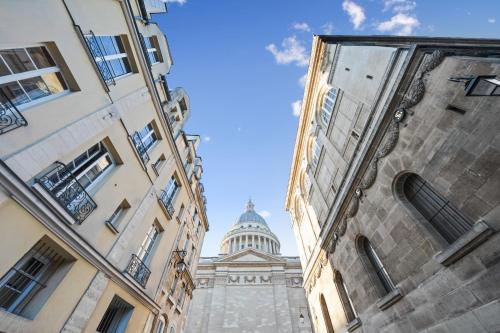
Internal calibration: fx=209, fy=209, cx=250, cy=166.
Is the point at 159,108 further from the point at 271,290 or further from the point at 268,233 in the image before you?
the point at 268,233

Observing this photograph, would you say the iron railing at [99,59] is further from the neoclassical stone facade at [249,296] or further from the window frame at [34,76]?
the neoclassical stone facade at [249,296]

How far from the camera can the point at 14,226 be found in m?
4.36

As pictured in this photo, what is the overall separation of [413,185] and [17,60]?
11.6m

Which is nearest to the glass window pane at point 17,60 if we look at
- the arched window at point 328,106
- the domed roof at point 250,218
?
the arched window at point 328,106

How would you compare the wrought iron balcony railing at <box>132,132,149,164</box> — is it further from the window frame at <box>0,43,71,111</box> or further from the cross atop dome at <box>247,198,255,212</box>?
the cross atop dome at <box>247,198,255,212</box>

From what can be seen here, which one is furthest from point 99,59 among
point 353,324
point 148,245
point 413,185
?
point 353,324

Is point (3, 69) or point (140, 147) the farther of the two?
point (140, 147)

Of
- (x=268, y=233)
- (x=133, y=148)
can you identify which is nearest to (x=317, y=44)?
(x=133, y=148)

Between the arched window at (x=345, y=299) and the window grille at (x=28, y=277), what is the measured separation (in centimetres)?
1138

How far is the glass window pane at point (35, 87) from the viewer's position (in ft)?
17.5

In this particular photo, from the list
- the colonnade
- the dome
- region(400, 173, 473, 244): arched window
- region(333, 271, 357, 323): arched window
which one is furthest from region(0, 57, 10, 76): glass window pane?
the colonnade

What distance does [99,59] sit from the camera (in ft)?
25.9

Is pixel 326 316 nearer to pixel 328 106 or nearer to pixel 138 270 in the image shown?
pixel 138 270

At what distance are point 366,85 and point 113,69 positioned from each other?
10691mm
